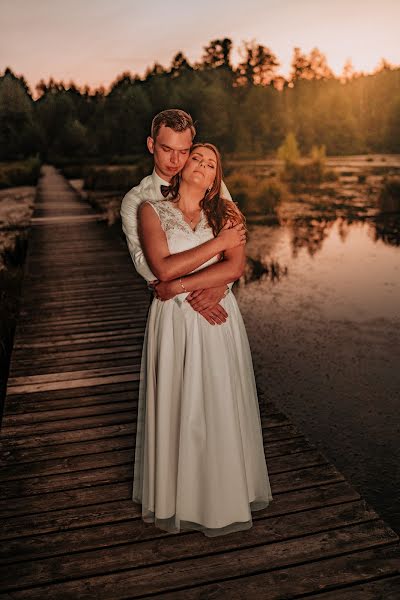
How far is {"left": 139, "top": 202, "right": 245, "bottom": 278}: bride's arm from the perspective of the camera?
2.30m

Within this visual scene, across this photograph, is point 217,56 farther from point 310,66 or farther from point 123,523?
point 123,523

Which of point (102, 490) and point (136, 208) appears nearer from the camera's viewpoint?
point (136, 208)

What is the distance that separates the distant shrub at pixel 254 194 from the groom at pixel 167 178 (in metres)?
15.3

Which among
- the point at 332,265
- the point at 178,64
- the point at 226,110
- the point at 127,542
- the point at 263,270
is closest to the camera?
the point at 127,542

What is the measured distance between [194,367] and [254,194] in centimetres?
1772

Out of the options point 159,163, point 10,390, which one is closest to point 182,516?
point 159,163

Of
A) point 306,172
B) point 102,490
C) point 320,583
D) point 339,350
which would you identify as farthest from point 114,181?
point 320,583

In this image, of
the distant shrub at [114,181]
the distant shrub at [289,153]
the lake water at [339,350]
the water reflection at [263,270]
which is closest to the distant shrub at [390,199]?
the lake water at [339,350]

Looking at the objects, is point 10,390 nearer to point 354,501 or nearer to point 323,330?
point 354,501

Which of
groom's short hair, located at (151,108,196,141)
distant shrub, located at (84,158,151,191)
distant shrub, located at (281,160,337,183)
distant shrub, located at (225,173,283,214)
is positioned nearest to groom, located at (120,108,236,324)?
groom's short hair, located at (151,108,196,141)

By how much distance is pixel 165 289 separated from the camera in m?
2.38

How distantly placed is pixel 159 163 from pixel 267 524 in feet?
5.84

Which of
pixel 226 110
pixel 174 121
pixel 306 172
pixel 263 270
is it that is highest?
pixel 226 110

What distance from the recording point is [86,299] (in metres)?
7.05
